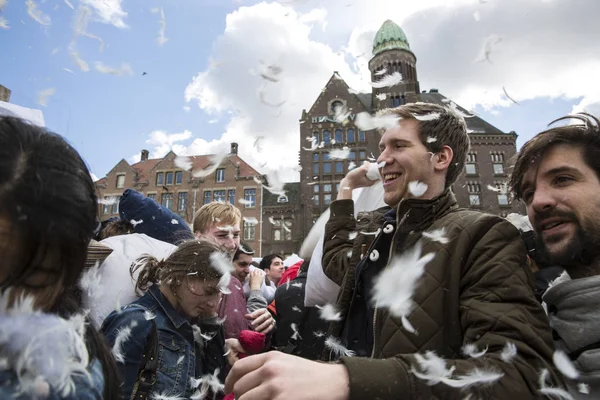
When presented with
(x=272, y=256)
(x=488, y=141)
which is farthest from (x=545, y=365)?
(x=488, y=141)

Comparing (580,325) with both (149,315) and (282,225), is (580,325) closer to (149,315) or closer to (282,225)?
(149,315)

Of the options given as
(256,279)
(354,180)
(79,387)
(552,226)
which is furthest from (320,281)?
(256,279)

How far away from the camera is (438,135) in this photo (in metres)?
2.10

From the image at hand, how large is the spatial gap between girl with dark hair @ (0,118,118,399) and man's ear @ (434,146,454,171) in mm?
1643

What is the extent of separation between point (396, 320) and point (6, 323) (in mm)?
1252

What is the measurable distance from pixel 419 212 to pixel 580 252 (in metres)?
0.65

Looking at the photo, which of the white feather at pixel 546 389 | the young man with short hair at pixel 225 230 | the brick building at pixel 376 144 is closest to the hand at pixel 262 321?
the young man with short hair at pixel 225 230

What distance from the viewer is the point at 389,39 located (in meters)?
33.3

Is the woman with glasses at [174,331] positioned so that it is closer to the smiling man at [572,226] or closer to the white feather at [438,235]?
the white feather at [438,235]

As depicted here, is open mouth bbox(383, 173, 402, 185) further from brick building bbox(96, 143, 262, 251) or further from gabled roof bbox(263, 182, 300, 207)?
gabled roof bbox(263, 182, 300, 207)

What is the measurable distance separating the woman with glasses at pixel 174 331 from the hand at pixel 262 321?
0.25 metres

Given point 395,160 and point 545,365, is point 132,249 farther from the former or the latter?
point 545,365

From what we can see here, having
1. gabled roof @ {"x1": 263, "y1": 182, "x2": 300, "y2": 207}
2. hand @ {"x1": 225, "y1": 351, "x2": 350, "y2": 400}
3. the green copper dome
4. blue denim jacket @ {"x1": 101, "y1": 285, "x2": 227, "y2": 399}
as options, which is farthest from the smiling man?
the green copper dome

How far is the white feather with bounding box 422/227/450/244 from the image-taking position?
1.61 meters
